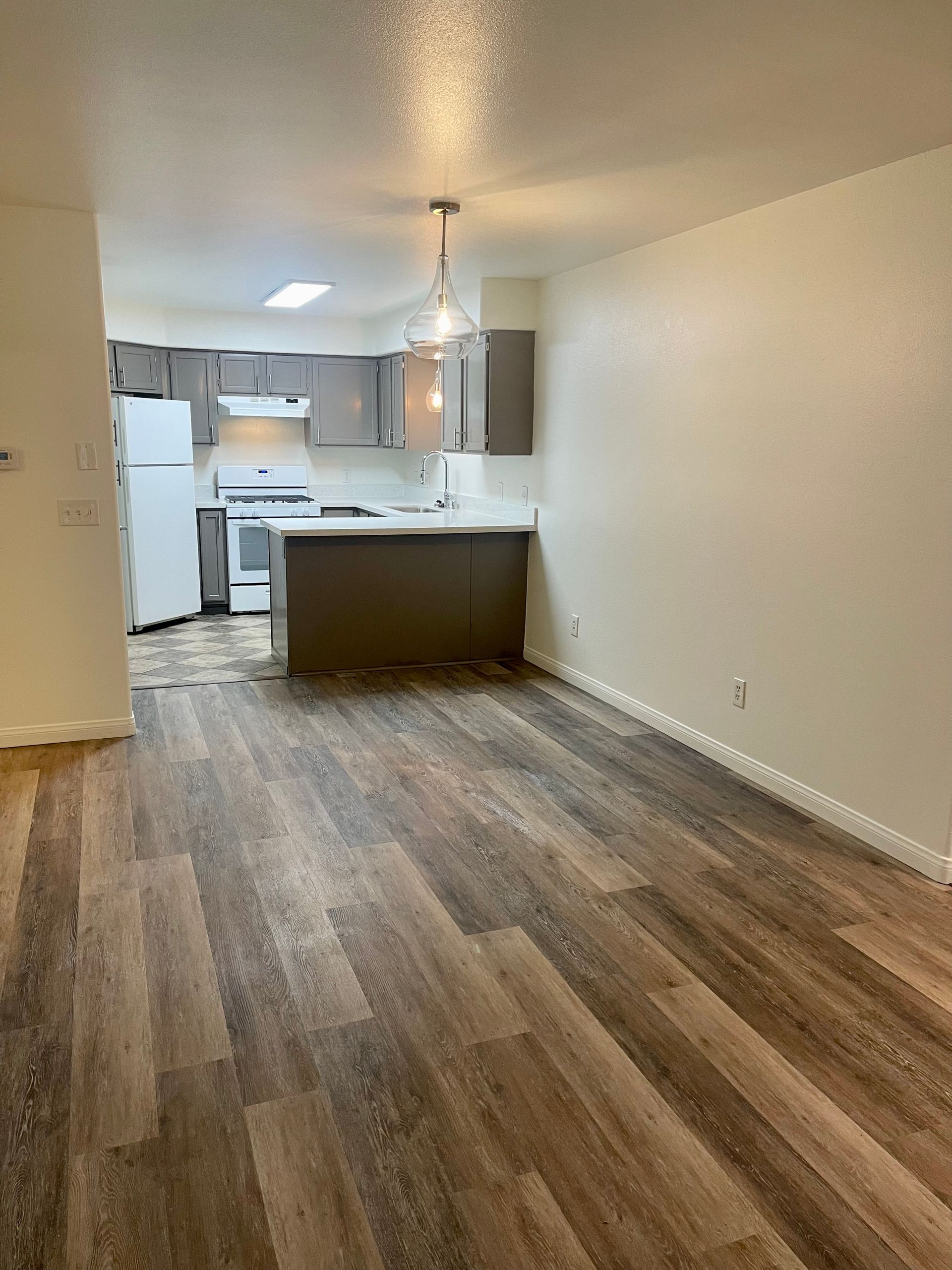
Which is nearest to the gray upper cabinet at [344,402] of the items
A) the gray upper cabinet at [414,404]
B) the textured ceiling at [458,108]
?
the gray upper cabinet at [414,404]

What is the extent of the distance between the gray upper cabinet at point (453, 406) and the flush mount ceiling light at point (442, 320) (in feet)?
7.56

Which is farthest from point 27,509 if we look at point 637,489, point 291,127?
point 637,489

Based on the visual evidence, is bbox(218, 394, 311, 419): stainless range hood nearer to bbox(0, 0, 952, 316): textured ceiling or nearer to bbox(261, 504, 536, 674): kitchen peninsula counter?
bbox(261, 504, 536, 674): kitchen peninsula counter

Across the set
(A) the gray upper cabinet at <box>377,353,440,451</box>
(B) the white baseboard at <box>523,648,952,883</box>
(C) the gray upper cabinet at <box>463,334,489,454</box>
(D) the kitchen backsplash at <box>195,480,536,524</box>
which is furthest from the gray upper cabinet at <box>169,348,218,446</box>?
(B) the white baseboard at <box>523,648,952,883</box>

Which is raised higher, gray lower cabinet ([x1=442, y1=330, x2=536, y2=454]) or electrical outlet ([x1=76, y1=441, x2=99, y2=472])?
gray lower cabinet ([x1=442, y1=330, x2=536, y2=454])

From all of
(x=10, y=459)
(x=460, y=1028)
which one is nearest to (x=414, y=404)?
(x=10, y=459)

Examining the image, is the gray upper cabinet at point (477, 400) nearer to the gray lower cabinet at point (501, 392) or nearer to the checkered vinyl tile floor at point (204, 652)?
the gray lower cabinet at point (501, 392)

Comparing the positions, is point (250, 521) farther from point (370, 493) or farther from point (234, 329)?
point (234, 329)

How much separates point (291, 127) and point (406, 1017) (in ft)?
8.46

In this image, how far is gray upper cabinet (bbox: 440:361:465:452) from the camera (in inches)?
241

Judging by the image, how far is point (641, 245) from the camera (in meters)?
4.52

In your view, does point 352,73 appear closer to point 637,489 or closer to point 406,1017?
point 406,1017

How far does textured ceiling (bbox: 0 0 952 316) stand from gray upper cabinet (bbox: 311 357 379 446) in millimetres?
3732

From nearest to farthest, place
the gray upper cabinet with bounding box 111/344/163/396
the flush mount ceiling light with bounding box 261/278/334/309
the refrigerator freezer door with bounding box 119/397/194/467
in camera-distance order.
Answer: the flush mount ceiling light with bounding box 261/278/334/309 → the refrigerator freezer door with bounding box 119/397/194/467 → the gray upper cabinet with bounding box 111/344/163/396
